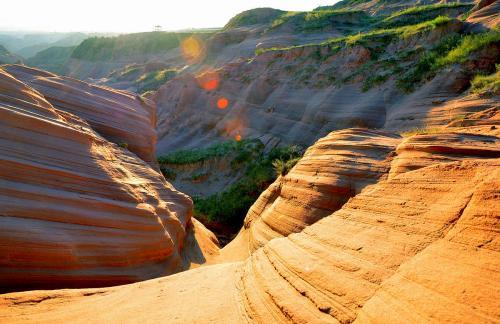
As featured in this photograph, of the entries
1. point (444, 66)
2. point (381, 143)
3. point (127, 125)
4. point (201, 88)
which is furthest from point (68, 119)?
point (201, 88)

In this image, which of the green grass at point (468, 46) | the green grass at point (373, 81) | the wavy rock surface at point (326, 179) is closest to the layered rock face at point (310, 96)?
the green grass at point (373, 81)

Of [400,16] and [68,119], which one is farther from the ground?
[400,16]

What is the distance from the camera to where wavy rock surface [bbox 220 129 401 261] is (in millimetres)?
7477

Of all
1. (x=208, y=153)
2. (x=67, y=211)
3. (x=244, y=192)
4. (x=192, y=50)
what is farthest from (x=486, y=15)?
(x=192, y=50)

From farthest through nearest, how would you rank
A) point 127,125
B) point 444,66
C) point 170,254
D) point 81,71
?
point 81,71
point 444,66
point 127,125
point 170,254

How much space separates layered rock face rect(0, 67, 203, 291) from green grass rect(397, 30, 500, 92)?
594 inches

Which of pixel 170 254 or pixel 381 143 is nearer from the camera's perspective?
pixel 381 143

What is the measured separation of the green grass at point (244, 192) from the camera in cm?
1945

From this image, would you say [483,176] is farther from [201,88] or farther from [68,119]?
[201,88]

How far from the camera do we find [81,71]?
85.4m

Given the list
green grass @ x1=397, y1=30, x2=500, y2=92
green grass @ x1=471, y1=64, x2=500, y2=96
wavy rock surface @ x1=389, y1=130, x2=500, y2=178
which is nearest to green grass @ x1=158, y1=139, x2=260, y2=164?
green grass @ x1=397, y1=30, x2=500, y2=92

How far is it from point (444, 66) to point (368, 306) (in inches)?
687

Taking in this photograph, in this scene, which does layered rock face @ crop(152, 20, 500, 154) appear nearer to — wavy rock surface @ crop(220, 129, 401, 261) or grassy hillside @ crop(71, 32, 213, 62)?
wavy rock surface @ crop(220, 129, 401, 261)

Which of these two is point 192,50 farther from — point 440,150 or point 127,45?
point 440,150
